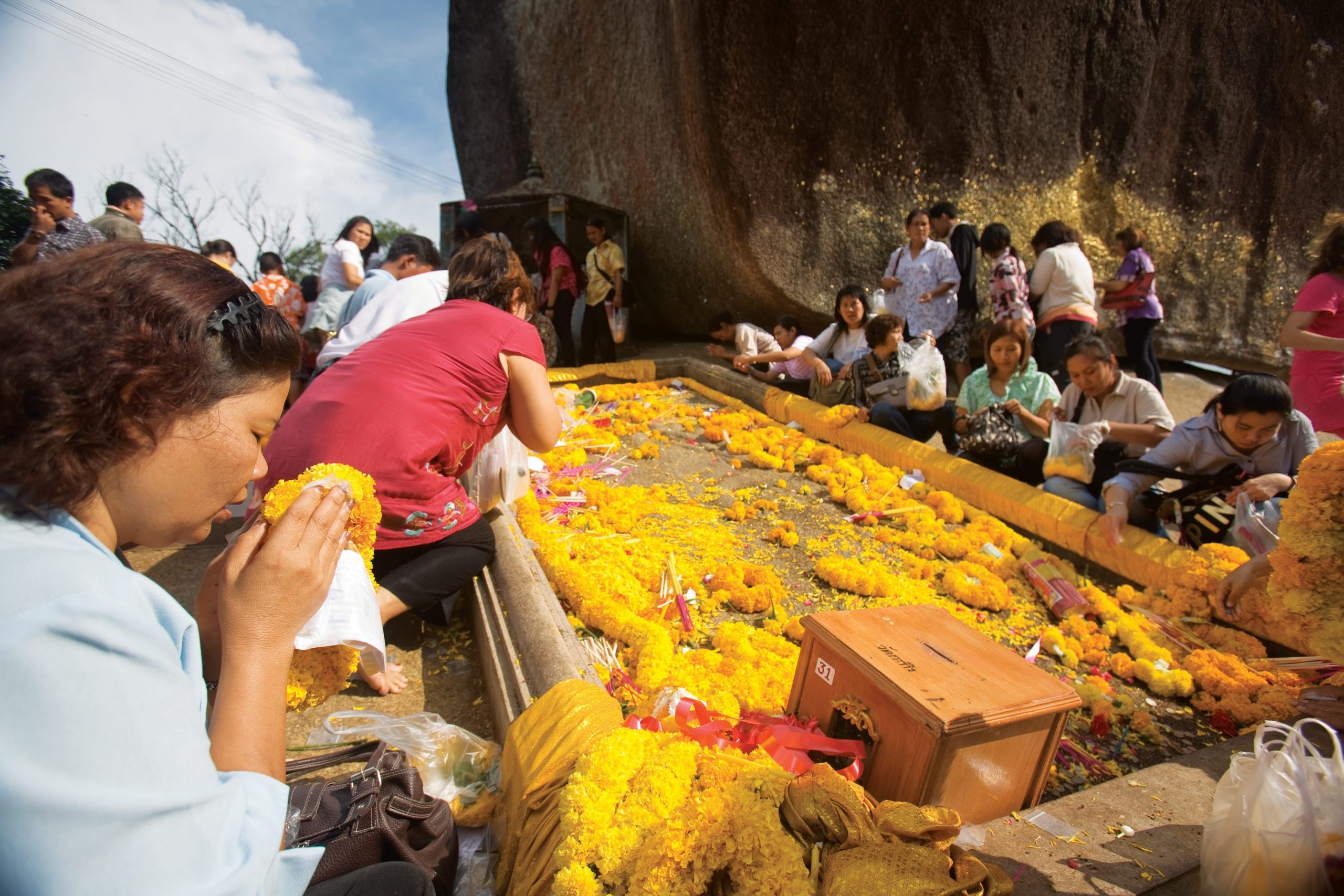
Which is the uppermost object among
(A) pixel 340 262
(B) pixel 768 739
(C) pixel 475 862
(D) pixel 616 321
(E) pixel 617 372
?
(A) pixel 340 262

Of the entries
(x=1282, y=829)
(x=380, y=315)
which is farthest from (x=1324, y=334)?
(x=380, y=315)

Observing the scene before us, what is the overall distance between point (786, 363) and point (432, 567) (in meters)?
5.22

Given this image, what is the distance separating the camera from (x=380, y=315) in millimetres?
3975

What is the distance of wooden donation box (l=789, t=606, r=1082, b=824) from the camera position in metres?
1.69

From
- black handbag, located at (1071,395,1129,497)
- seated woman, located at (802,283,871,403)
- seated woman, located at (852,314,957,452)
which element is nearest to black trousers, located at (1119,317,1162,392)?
seated woman, located at (852,314,957,452)

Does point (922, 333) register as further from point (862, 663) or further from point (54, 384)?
point (54, 384)

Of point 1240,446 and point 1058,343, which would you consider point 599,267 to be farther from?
point 1240,446

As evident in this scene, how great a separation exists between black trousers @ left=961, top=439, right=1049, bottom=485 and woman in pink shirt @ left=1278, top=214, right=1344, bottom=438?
1389 millimetres

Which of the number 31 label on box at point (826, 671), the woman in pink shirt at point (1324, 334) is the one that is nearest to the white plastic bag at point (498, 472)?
the number 31 label on box at point (826, 671)

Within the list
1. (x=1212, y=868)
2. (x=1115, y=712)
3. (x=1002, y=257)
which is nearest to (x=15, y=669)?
(x=1212, y=868)

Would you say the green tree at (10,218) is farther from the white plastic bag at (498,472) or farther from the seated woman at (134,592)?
the seated woman at (134,592)

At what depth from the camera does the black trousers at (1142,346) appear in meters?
7.10

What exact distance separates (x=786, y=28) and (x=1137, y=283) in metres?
4.91

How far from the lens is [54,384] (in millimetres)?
847
